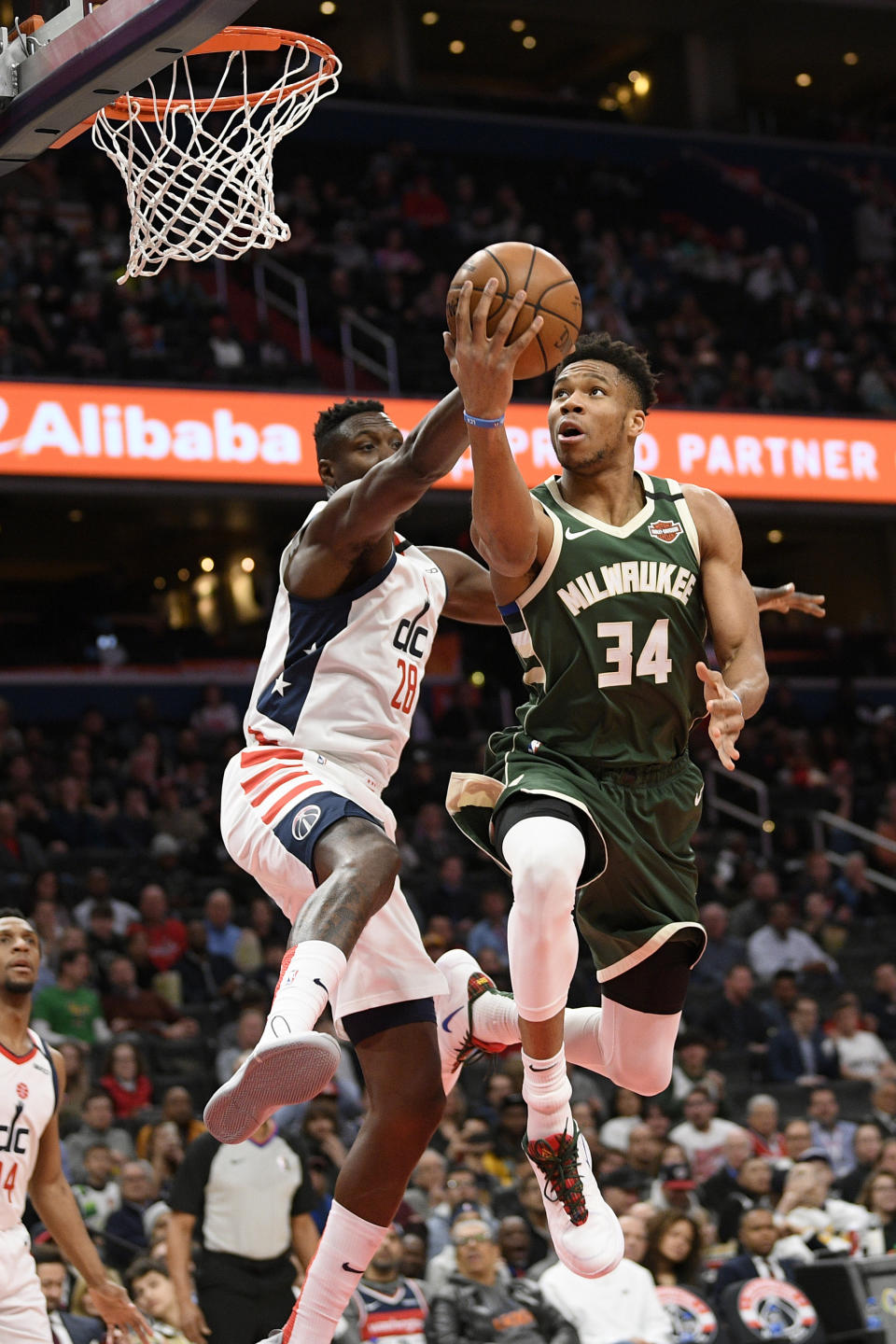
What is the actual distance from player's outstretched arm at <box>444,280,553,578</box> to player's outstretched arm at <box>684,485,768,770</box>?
0.58 metres

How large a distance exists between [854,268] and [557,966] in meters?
21.4

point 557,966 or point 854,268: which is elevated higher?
point 854,268

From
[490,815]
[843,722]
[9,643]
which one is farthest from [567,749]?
[843,722]

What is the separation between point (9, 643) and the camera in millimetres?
18391

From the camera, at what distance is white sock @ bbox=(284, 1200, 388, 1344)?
502 cm

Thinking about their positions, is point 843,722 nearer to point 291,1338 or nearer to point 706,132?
point 706,132

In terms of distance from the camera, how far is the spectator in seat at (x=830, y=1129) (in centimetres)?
1234

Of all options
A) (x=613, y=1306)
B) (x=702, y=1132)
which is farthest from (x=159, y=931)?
(x=613, y=1306)

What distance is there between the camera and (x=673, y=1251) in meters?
9.84

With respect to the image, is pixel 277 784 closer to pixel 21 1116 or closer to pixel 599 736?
pixel 599 736

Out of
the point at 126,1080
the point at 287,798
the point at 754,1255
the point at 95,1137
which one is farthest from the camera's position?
the point at 126,1080

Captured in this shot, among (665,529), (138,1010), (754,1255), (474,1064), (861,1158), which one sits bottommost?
(754,1255)

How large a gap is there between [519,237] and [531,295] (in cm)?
1701

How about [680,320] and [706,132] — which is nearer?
[680,320]
